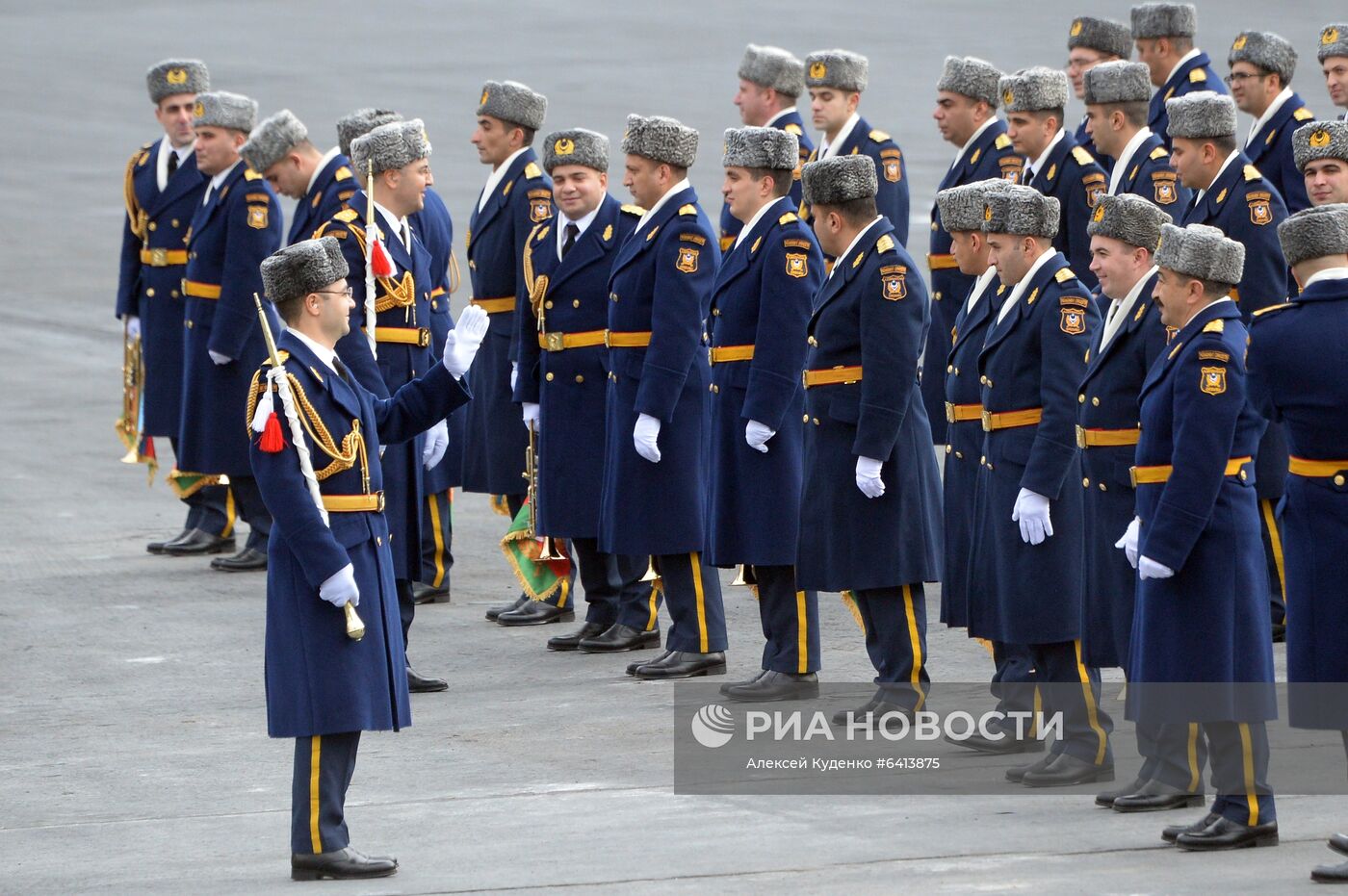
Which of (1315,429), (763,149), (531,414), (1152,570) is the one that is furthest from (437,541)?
(1315,429)

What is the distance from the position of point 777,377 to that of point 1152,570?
2.35 m

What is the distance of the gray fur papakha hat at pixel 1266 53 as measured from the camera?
31.9ft

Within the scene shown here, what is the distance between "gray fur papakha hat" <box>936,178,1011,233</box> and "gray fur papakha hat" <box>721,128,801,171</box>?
109 cm

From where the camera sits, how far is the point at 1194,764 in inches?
261

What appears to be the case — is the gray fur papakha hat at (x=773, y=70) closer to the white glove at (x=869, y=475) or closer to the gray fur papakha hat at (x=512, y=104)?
the gray fur papakha hat at (x=512, y=104)

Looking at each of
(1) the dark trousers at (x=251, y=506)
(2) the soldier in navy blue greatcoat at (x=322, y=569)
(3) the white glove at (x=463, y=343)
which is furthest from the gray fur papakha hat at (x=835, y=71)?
(2) the soldier in navy blue greatcoat at (x=322, y=569)

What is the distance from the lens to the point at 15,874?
6227 mm

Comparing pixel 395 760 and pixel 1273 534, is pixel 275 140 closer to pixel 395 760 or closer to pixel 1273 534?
pixel 395 760

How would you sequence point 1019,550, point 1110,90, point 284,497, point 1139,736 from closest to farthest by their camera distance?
point 284,497, point 1139,736, point 1019,550, point 1110,90

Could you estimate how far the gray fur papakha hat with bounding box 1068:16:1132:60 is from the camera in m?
11.3

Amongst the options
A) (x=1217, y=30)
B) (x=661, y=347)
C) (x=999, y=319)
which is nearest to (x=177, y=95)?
(x=661, y=347)

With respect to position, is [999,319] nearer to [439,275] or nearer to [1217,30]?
[439,275]

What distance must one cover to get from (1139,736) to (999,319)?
56.7 inches

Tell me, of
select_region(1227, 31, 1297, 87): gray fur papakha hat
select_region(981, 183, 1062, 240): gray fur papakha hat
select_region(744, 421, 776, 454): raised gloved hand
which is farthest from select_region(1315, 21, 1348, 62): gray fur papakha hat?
select_region(744, 421, 776, 454): raised gloved hand
